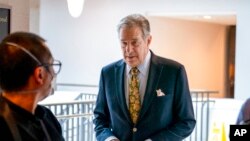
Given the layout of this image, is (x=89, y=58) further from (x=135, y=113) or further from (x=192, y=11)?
(x=135, y=113)

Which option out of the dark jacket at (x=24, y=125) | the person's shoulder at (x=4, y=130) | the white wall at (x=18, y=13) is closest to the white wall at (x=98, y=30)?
the white wall at (x=18, y=13)

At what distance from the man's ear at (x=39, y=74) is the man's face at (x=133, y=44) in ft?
2.71

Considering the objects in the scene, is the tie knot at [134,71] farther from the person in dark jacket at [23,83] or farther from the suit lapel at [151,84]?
the person in dark jacket at [23,83]

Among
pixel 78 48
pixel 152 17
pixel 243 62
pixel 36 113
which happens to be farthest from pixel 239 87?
pixel 36 113

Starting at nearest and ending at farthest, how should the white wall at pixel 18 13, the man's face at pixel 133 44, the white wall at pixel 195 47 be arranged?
the man's face at pixel 133 44, the white wall at pixel 18 13, the white wall at pixel 195 47

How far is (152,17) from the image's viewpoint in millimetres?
7812

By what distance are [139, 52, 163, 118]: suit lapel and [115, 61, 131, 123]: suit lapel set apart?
0.09m

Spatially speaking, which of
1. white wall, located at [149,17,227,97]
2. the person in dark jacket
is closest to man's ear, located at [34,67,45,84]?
the person in dark jacket

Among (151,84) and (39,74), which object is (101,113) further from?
(39,74)

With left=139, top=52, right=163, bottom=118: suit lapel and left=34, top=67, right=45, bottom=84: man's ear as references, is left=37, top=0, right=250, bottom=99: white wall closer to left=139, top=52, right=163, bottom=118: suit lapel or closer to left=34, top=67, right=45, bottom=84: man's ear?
left=139, top=52, right=163, bottom=118: suit lapel

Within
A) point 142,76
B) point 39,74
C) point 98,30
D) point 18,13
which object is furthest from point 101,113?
point 98,30

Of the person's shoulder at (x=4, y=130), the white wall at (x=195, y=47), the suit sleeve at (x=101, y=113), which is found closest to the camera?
the person's shoulder at (x=4, y=130)

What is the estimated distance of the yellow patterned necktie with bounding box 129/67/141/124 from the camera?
212cm

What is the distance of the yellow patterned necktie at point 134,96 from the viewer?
6.97ft
